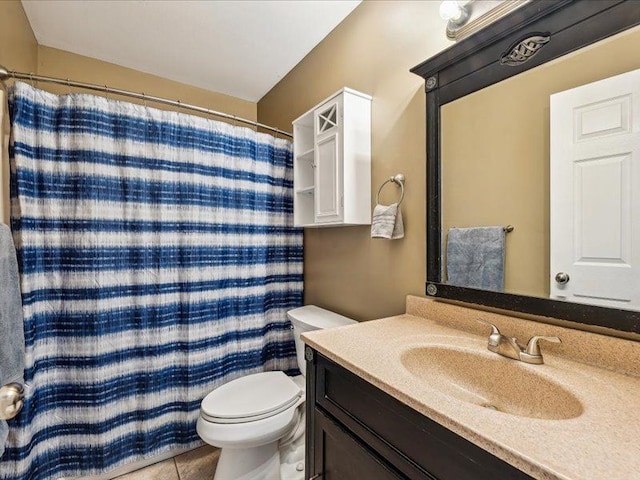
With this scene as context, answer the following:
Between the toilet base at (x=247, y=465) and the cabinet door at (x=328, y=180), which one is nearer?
the toilet base at (x=247, y=465)

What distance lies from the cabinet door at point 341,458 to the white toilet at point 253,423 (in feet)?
1.21

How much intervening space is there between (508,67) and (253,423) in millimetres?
1683

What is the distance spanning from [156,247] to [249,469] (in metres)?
1.16

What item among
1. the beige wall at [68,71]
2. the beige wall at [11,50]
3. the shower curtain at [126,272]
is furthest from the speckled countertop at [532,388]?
the beige wall at [68,71]

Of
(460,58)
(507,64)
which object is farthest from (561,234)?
(460,58)

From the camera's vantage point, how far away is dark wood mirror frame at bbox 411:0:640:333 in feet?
2.60

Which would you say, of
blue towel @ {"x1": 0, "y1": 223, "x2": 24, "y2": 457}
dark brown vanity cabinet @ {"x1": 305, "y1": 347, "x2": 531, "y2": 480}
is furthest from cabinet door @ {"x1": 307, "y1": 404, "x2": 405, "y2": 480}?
blue towel @ {"x1": 0, "y1": 223, "x2": 24, "y2": 457}

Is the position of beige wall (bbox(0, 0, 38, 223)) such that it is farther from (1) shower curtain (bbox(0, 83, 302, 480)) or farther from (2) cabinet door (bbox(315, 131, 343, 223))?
(2) cabinet door (bbox(315, 131, 343, 223))

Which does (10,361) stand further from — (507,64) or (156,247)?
(507,64)

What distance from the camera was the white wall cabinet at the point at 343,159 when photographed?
4.81ft

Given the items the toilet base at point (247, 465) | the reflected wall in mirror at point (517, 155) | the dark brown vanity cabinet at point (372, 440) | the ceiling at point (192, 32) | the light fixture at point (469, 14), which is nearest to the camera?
the dark brown vanity cabinet at point (372, 440)

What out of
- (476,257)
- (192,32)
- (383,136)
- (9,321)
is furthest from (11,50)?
(476,257)

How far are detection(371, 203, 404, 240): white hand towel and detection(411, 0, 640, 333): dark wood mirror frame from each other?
5.7 inches

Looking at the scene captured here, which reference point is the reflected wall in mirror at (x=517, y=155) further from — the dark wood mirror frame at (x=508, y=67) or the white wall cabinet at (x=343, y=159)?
the white wall cabinet at (x=343, y=159)
